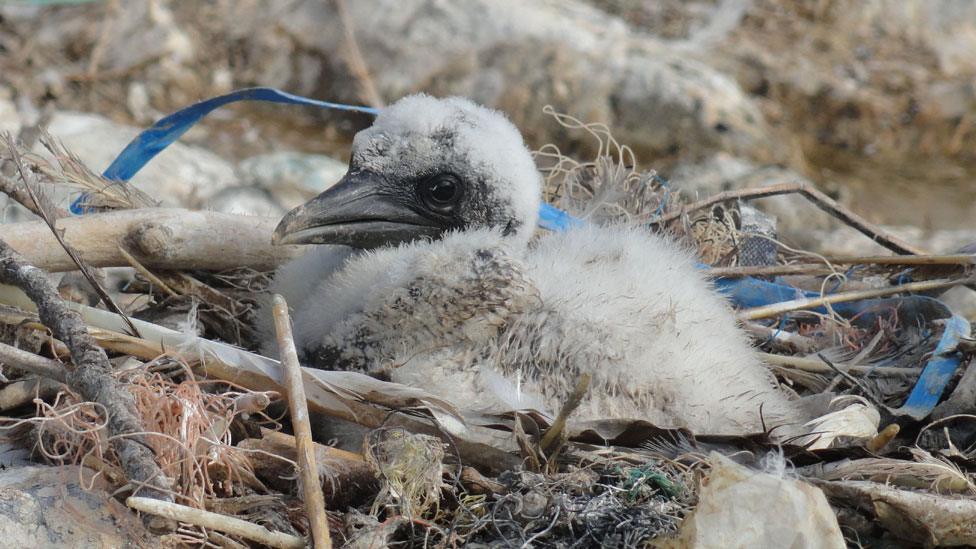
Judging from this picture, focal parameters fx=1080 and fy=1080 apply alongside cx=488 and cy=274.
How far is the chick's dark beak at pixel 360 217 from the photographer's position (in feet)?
7.64

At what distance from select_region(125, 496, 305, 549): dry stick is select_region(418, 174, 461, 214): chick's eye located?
2.86 feet

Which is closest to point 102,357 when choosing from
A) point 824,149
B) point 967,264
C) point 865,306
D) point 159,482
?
point 159,482

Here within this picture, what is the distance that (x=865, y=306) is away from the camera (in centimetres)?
279

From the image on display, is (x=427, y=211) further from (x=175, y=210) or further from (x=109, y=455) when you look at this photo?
(x=109, y=455)

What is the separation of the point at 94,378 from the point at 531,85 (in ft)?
18.1

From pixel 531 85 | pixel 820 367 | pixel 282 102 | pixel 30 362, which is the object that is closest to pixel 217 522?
pixel 30 362

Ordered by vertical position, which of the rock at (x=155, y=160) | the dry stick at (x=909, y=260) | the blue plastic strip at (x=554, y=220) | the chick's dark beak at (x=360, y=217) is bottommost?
the rock at (x=155, y=160)

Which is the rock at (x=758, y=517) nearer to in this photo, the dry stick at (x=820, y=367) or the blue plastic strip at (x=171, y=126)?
the dry stick at (x=820, y=367)

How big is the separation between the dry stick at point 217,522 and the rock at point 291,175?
376 cm

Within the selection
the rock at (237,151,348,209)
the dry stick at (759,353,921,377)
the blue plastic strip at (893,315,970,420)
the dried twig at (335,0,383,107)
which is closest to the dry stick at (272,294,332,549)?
the dry stick at (759,353,921,377)

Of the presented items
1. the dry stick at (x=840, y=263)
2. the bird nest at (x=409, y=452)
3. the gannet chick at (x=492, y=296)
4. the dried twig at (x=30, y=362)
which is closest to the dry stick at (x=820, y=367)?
the bird nest at (x=409, y=452)

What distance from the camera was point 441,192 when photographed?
7.80 feet

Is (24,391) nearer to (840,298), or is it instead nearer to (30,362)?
(30,362)

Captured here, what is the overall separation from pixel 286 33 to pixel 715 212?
194 inches
